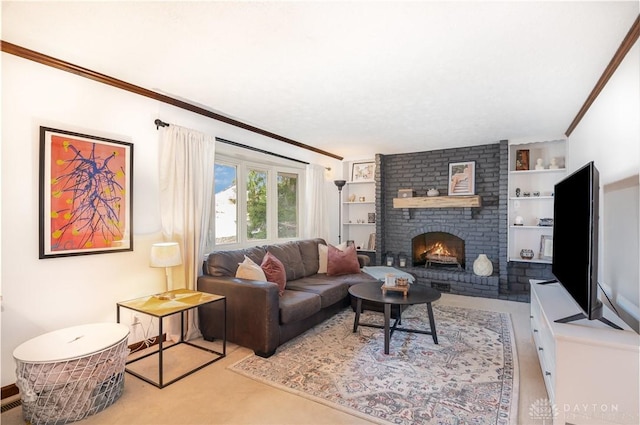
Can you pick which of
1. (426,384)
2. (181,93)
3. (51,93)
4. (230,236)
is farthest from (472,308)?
(51,93)

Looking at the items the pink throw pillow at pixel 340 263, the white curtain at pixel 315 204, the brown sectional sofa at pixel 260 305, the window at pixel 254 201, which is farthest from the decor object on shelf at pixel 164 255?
the white curtain at pixel 315 204

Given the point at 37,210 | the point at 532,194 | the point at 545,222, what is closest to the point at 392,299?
the point at 37,210

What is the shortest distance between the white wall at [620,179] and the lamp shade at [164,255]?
3311 millimetres

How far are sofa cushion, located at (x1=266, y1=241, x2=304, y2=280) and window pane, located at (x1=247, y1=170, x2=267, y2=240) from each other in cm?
47

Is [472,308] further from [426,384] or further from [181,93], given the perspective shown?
[181,93]

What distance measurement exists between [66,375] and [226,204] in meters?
2.41

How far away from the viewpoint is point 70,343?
2.03m

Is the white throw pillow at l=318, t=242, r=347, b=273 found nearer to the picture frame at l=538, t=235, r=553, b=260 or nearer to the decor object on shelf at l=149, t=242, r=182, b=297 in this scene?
the decor object on shelf at l=149, t=242, r=182, b=297

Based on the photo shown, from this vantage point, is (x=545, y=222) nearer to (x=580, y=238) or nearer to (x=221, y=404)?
(x=580, y=238)

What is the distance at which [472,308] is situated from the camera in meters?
4.26

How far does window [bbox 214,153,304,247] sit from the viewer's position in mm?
3971

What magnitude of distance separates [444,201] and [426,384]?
11.5ft

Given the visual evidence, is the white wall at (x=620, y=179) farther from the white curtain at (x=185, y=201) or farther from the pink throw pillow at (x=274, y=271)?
the white curtain at (x=185, y=201)

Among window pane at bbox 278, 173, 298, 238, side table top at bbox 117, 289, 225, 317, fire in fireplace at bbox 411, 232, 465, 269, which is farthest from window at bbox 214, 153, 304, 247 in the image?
fire in fireplace at bbox 411, 232, 465, 269
